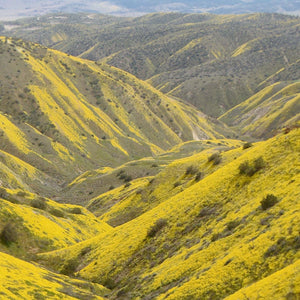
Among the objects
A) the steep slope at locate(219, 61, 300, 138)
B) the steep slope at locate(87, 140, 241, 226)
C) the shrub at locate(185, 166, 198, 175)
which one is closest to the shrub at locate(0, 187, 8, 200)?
the steep slope at locate(87, 140, 241, 226)

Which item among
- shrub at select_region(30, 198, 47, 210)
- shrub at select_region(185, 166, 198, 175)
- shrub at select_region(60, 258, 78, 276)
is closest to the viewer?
shrub at select_region(60, 258, 78, 276)

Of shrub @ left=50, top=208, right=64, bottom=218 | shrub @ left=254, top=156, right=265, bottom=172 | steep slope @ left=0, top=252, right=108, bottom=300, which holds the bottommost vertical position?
steep slope @ left=0, top=252, right=108, bottom=300

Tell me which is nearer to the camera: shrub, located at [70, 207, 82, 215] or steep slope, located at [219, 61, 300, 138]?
shrub, located at [70, 207, 82, 215]

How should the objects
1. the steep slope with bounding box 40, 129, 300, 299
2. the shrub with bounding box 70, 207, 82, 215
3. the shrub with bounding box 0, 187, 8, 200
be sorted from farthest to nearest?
the shrub with bounding box 70, 207, 82, 215
the shrub with bounding box 0, 187, 8, 200
the steep slope with bounding box 40, 129, 300, 299

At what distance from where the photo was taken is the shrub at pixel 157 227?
29.2m

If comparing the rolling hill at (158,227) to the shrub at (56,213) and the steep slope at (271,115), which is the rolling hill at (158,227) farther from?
the steep slope at (271,115)

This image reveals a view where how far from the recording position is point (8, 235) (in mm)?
32000

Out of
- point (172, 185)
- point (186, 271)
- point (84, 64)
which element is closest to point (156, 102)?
point (84, 64)

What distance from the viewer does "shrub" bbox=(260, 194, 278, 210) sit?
21906 millimetres

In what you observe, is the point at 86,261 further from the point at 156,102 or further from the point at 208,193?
the point at 156,102

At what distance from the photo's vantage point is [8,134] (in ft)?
281

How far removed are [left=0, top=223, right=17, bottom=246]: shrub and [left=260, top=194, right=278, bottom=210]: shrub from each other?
68.3ft

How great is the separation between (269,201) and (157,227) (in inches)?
395

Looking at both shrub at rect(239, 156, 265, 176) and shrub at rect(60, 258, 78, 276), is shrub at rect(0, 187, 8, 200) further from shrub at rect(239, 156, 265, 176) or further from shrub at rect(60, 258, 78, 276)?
shrub at rect(239, 156, 265, 176)
